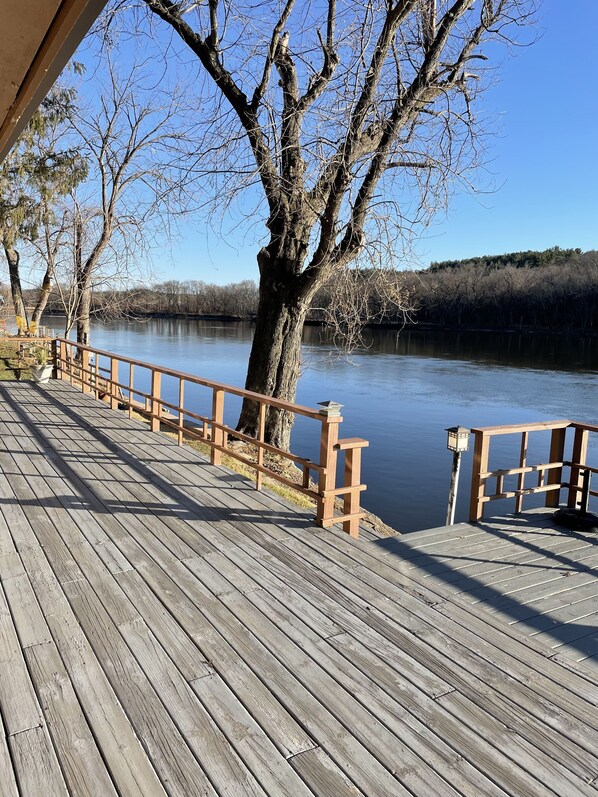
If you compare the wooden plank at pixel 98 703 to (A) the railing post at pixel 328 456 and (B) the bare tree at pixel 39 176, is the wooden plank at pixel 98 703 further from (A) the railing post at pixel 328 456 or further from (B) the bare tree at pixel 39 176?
(B) the bare tree at pixel 39 176

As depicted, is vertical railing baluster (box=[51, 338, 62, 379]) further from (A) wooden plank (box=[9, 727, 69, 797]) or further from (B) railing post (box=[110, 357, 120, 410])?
(A) wooden plank (box=[9, 727, 69, 797])

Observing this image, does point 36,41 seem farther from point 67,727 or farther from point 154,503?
point 154,503

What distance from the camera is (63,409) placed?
849 centimetres

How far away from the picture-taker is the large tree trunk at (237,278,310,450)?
8.09 meters

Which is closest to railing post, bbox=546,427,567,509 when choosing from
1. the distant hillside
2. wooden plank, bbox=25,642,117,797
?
wooden plank, bbox=25,642,117,797

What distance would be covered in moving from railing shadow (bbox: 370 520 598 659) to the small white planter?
897 cm

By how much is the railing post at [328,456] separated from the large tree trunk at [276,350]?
4114 millimetres

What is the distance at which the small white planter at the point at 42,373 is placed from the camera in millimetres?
11055

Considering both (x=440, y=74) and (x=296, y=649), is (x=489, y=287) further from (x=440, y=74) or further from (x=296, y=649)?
(x=296, y=649)

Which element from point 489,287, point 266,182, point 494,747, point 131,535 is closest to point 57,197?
point 266,182

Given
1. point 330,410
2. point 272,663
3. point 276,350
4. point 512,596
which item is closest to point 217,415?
point 330,410

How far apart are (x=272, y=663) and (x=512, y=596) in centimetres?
159

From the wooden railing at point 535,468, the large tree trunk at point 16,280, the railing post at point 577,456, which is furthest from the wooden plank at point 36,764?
the large tree trunk at point 16,280

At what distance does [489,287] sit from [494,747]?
62579 mm
